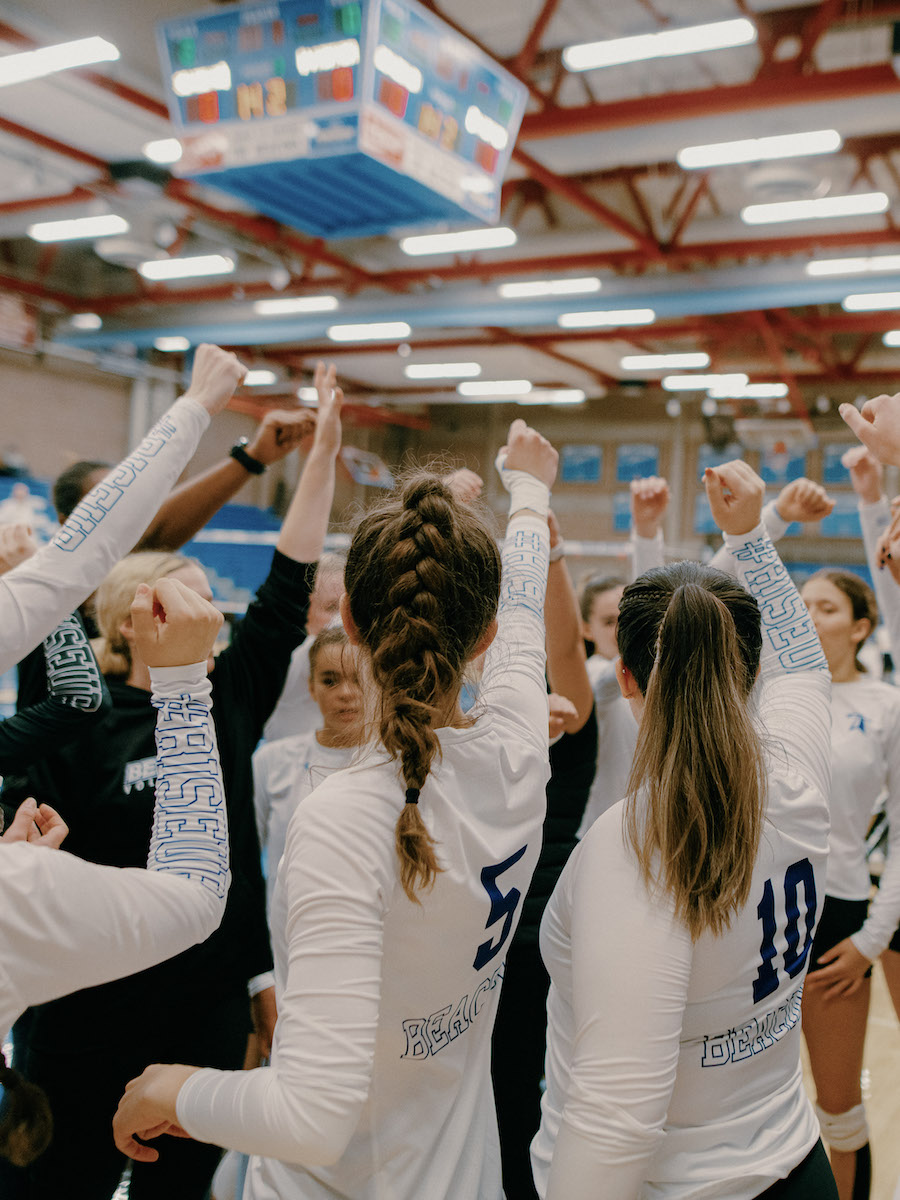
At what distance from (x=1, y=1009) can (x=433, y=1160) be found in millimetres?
551

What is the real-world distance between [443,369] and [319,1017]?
46.5 feet

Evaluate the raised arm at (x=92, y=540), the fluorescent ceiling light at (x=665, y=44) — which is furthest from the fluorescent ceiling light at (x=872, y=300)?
the raised arm at (x=92, y=540)

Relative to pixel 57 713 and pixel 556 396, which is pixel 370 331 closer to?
pixel 556 396

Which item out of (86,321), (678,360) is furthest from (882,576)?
(86,321)

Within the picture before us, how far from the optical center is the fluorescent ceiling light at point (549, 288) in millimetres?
9789

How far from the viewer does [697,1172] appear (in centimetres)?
115

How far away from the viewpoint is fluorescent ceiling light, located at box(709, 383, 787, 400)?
13.6m

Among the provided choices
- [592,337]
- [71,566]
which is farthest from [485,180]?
[592,337]

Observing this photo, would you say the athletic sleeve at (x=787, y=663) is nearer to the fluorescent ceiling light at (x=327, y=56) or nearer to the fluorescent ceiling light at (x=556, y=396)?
the fluorescent ceiling light at (x=327, y=56)

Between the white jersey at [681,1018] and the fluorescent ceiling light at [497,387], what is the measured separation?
14362mm

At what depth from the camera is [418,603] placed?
1.13 m

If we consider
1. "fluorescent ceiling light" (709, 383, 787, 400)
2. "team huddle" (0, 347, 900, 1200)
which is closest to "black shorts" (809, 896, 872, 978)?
"team huddle" (0, 347, 900, 1200)

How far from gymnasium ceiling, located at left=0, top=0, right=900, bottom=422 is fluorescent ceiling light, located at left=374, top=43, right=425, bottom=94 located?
6.07 ft

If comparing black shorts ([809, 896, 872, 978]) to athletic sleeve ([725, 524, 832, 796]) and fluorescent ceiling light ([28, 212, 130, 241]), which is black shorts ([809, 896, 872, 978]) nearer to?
athletic sleeve ([725, 524, 832, 796])
